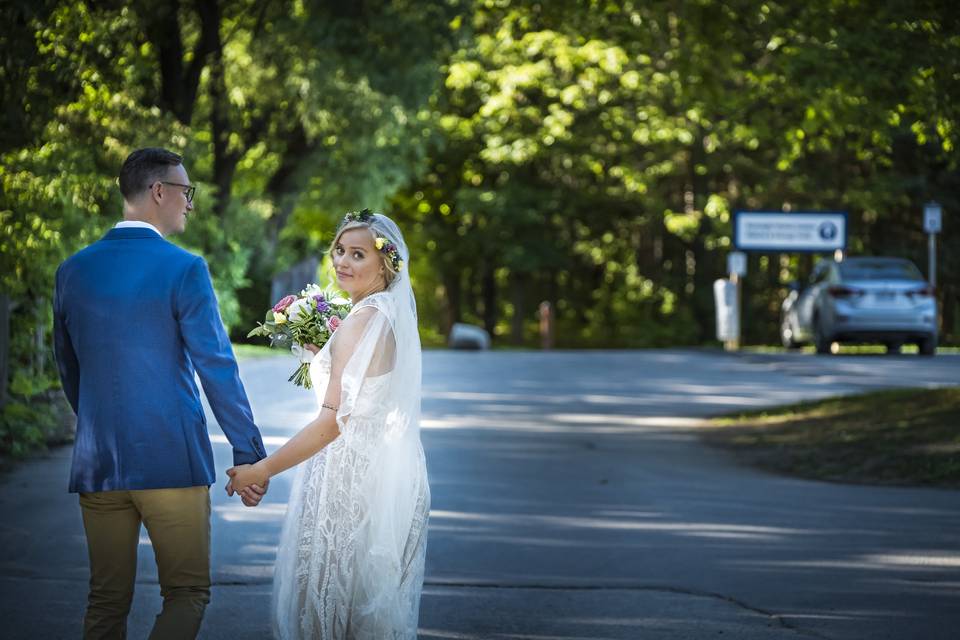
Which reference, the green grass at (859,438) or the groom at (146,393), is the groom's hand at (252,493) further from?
the green grass at (859,438)

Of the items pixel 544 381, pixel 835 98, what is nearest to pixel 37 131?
pixel 835 98

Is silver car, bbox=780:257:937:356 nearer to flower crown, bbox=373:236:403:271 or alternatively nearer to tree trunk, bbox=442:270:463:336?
flower crown, bbox=373:236:403:271

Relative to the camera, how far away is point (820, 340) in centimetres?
2988

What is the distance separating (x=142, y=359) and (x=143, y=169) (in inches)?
22.9

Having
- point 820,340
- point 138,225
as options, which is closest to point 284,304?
point 138,225

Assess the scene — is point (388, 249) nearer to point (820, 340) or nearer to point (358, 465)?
point (358, 465)

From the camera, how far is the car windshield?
28656 mm

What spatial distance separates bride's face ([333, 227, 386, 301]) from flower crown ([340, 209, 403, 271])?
0.02 m

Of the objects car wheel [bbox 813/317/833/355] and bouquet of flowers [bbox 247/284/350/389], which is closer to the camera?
bouquet of flowers [bbox 247/284/350/389]

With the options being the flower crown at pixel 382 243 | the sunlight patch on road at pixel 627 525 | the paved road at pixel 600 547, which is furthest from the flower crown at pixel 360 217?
the sunlight patch on road at pixel 627 525

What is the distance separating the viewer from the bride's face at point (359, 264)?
534 centimetres

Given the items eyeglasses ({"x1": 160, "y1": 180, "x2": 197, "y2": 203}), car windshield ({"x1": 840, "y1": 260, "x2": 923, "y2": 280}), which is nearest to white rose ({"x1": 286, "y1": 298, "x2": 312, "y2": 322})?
eyeglasses ({"x1": 160, "y1": 180, "x2": 197, "y2": 203})

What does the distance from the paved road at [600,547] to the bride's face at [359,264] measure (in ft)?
7.00

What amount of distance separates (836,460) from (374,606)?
9.36 metres
